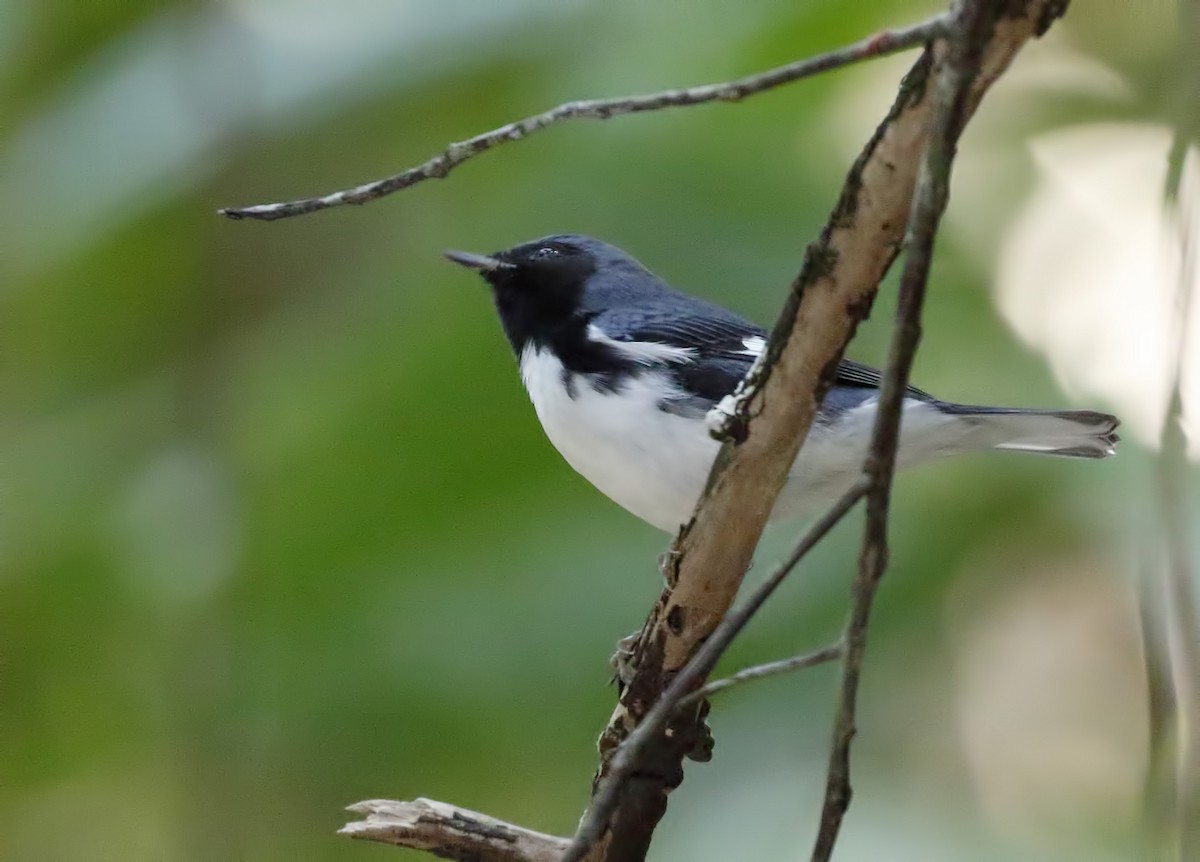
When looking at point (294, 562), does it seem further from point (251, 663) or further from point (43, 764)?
point (43, 764)

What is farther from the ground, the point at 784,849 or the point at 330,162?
the point at 330,162

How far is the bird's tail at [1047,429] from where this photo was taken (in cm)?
196

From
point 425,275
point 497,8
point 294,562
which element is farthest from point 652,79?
point 294,562

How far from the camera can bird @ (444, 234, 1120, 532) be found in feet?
6.66

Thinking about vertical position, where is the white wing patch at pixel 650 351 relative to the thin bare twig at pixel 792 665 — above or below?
above

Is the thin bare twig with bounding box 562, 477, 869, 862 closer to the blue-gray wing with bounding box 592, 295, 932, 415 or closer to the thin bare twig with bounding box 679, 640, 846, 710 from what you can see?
the thin bare twig with bounding box 679, 640, 846, 710

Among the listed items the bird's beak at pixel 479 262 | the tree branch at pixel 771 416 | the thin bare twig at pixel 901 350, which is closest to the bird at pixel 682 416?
the bird's beak at pixel 479 262

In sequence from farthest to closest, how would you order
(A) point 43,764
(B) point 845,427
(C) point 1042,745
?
(A) point 43,764, (C) point 1042,745, (B) point 845,427

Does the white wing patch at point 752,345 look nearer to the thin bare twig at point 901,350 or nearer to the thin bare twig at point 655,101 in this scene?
the thin bare twig at point 655,101

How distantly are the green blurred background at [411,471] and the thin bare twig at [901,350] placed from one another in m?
1.50

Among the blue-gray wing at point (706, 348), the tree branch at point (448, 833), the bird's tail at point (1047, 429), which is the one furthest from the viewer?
the blue-gray wing at point (706, 348)

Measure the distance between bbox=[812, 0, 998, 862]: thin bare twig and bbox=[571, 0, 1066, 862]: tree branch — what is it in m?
0.04

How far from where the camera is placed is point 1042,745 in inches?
99.0

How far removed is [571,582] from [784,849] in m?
0.74
